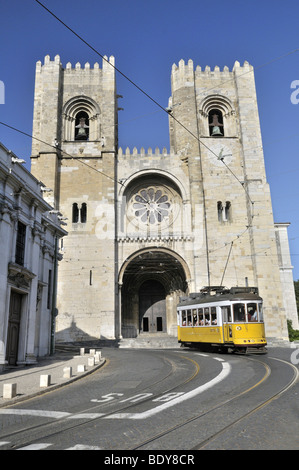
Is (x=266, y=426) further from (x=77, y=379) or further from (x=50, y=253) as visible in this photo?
(x=50, y=253)

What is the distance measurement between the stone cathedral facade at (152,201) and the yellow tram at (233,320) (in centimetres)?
1132

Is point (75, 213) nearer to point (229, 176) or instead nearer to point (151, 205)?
point (151, 205)

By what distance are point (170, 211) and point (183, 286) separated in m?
6.57

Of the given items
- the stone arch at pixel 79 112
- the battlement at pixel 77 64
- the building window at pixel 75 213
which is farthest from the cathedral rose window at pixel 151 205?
the battlement at pixel 77 64

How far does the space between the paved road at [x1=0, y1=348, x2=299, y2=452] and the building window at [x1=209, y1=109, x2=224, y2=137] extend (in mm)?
26018

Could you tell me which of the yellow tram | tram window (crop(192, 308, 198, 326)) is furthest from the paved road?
tram window (crop(192, 308, 198, 326))

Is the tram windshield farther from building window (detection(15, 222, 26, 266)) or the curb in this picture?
building window (detection(15, 222, 26, 266))

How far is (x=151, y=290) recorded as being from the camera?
37.6 metres

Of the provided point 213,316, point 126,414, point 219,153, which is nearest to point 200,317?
point 213,316

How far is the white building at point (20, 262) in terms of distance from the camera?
14625 mm

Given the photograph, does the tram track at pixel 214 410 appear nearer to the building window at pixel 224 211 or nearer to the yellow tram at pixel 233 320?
the yellow tram at pixel 233 320

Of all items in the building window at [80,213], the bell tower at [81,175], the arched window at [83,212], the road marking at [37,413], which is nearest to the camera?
the road marking at [37,413]

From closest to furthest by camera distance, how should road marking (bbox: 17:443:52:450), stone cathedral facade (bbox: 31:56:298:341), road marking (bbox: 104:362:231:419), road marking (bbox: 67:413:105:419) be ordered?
road marking (bbox: 17:443:52:450), road marking (bbox: 104:362:231:419), road marking (bbox: 67:413:105:419), stone cathedral facade (bbox: 31:56:298:341)

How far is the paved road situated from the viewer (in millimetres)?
4984
